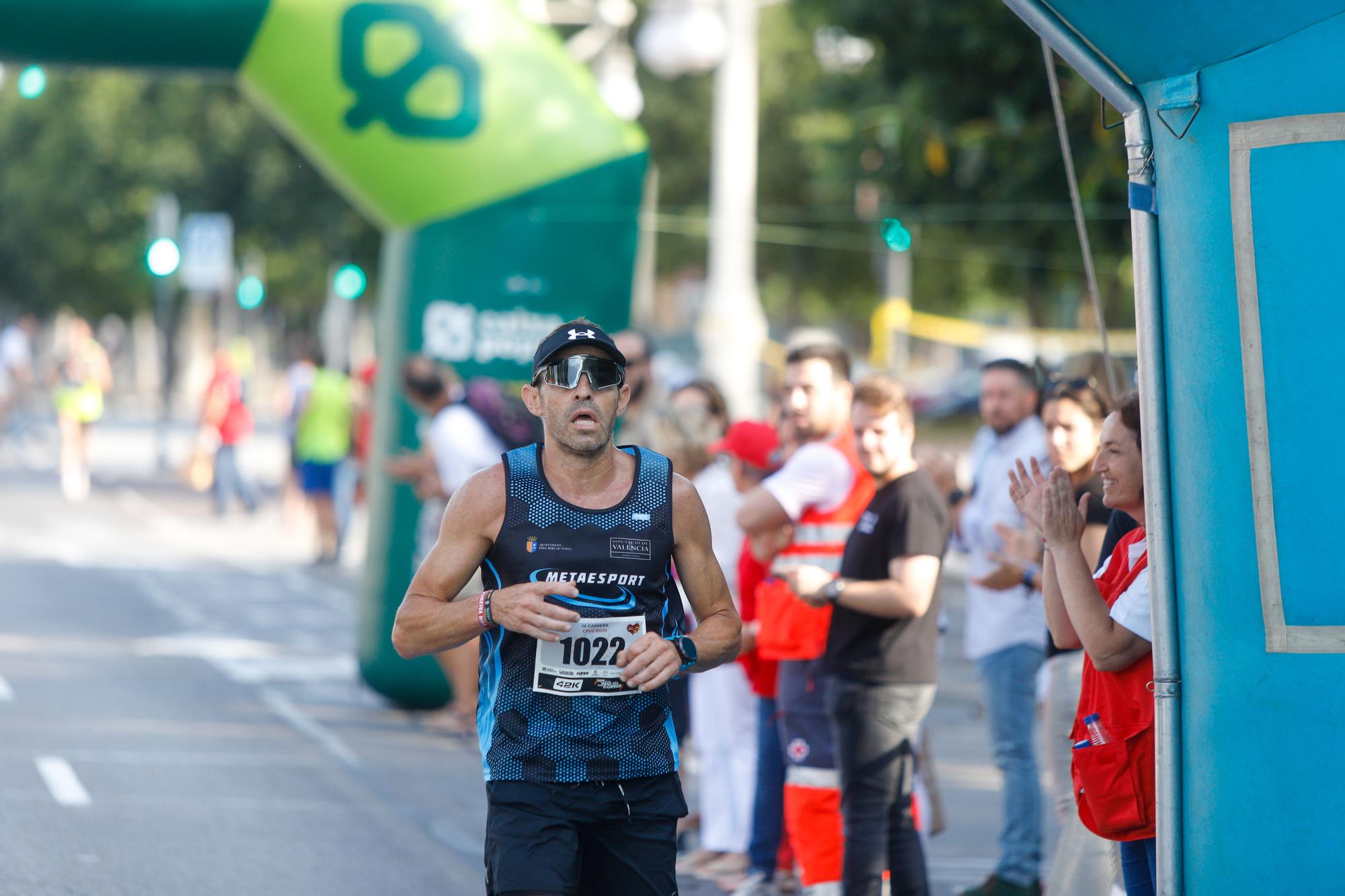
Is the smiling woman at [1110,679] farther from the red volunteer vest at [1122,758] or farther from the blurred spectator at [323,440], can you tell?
the blurred spectator at [323,440]

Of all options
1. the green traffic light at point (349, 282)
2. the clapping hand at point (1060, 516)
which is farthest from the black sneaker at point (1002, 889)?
the green traffic light at point (349, 282)

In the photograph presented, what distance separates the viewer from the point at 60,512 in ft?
66.5

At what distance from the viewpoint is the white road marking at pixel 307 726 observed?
917 centimetres

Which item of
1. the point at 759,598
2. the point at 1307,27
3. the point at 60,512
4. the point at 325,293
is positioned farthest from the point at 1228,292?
the point at 325,293

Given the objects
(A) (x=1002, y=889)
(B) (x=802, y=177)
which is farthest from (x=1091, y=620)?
(B) (x=802, y=177)

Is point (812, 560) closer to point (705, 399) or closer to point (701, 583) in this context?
point (705, 399)

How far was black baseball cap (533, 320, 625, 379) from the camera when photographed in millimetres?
4121

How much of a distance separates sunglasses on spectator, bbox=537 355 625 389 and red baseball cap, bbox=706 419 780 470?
2813 mm

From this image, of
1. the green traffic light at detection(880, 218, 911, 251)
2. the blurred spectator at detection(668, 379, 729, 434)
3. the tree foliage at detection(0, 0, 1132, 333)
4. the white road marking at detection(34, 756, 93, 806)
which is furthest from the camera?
the tree foliage at detection(0, 0, 1132, 333)

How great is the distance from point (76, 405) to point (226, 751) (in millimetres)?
14164

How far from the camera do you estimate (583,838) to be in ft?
13.7

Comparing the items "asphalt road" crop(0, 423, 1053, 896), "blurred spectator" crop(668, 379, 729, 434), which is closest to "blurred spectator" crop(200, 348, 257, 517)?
"asphalt road" crop(0, 423, 1053, 896)

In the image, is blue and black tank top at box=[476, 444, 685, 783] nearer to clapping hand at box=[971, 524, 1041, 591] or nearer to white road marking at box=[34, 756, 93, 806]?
clapping hand at box=[971, 524, 1041, 591]

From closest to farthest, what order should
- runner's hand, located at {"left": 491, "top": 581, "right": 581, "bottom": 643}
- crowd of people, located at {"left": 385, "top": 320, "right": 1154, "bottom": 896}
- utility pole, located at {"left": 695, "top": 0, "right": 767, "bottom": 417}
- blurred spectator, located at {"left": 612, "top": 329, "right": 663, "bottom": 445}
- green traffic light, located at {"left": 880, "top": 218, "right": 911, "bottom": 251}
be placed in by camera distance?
runner's hand, located at {"left": 491, "top": 581, "right": 581, "bottom": 643} → green traffic light, located at {"left": 880, "top": 218, "right": 911, "bottom": 251} → crowd of people, located at {"left": 385, "top": 320, "right": 1154, "bottom": 896} → blurred spectator, located at {"left": 612, "top": 329, "right": 663, "bottom": 445} → utility pole, located at {"left": 695, "top": 0, "right": 767, "bottom": 417}
